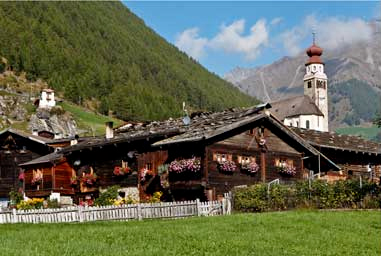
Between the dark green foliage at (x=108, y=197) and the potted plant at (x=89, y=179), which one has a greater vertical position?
the potted plant at (x=89, y=179)

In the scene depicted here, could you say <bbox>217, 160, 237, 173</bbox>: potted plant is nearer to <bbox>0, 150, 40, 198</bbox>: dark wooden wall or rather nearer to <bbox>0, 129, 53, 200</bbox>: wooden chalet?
<bbox>0, 129, 53, 200</bbox>: wooden chalet

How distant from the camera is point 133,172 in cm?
3788

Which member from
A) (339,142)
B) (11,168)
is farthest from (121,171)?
(339,142)

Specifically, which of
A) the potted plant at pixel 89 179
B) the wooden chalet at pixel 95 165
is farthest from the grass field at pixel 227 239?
the potted plant at pixel 89 179

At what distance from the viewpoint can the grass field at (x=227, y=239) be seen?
14195 millimetres

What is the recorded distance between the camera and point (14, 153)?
50.4 metres

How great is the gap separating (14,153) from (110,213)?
26.5m

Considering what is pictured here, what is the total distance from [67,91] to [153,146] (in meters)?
115

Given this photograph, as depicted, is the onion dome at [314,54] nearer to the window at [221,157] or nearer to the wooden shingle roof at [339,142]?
the wooden shingle roof at [339,142]

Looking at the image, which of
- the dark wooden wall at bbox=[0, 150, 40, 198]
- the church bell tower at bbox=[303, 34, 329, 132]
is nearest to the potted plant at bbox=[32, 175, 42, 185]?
the dark wooden wall at bbox=[0, 150, 40, 198]

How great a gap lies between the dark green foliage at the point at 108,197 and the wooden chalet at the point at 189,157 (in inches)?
42.2

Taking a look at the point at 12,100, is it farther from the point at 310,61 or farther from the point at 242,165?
the point at 242,165

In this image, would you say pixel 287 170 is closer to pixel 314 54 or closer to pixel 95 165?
pixel 95 165

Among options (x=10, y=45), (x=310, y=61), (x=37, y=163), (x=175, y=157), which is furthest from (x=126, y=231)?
(x=10, y=45)
